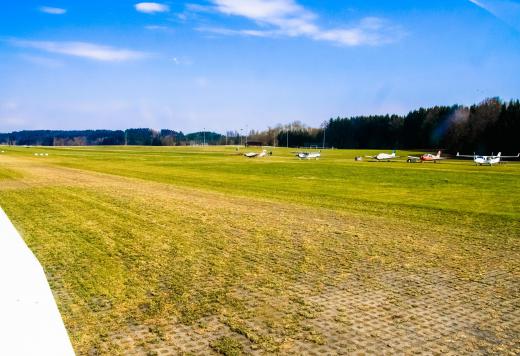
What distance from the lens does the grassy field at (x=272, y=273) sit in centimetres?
695

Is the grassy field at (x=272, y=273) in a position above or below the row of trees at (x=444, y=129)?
below

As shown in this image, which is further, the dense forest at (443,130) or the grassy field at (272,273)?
the dense forest at (443,130)

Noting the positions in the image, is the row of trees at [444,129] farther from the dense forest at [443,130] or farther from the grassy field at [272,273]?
the grassy field at [272,273]

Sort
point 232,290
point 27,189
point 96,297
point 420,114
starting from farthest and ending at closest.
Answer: point 420,114 < point 27,189 < point 232,290 < point 96,297

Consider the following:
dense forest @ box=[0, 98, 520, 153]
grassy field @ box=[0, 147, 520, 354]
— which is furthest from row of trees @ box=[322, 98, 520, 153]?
grassy field @ box=[0, 147, 520, 354]

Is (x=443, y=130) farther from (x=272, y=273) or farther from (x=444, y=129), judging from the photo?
(x=272, y=273)

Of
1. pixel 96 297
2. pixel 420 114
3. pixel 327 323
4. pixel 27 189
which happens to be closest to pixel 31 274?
pixel 96 297

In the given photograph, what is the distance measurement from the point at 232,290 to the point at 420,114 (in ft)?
523

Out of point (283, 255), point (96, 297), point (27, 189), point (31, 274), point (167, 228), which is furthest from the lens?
point (27, 189)

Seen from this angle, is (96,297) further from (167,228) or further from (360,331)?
(167,228)

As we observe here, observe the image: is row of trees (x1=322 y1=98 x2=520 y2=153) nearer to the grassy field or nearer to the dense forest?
the dense forest

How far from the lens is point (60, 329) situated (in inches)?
271

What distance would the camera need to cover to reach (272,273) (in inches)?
396

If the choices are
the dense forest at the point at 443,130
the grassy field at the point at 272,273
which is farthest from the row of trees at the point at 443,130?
the grassy field at the point at 272,273
